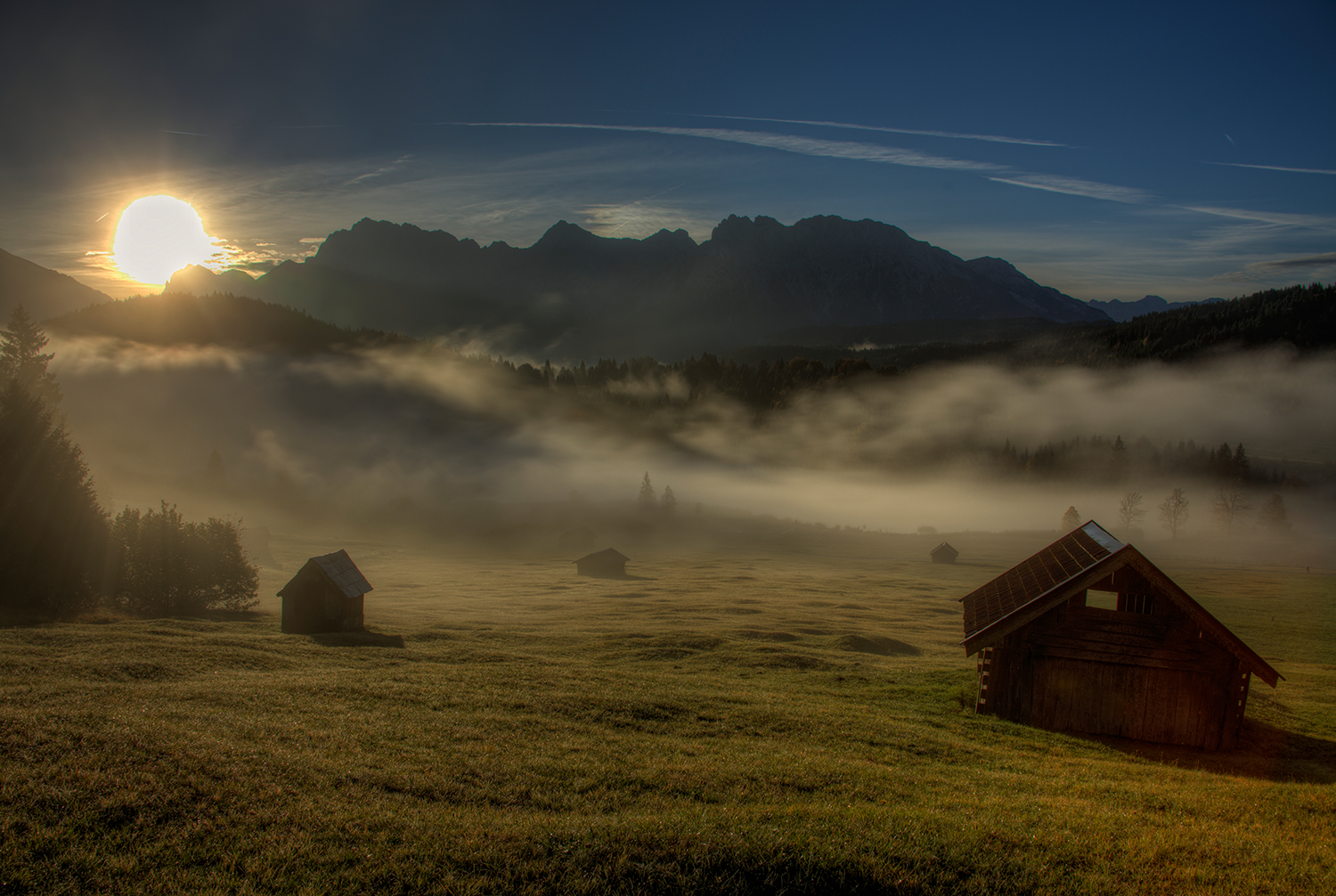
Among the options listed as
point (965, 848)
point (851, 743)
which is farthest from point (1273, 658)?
point (965, 848)

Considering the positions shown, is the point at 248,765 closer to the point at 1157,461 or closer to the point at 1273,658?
the point at 1273,658

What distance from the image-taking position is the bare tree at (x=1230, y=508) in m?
144

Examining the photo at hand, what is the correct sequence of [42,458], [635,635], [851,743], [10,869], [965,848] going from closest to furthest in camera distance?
1. [10,869]
2. [965,848]
3. [851,743]
4. [635,635]
5. [42,458]

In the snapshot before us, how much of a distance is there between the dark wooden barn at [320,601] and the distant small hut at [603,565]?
4137 cm

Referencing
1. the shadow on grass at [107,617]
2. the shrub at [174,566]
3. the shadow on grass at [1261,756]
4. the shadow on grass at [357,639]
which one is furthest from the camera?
the shrub at [174,566]

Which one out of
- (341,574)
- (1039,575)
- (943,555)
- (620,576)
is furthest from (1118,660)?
(943,555)

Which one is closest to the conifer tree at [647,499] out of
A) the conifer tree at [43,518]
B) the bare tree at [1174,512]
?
the conifer tree at [43,518]

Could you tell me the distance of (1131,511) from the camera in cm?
15475

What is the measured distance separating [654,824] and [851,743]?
977 centimetres

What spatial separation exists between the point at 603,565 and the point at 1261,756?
6475 cm

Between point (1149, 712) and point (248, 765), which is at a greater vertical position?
point (248, 765)

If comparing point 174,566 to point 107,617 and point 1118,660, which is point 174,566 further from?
point 1118,660

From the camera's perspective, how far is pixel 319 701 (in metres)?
18.7

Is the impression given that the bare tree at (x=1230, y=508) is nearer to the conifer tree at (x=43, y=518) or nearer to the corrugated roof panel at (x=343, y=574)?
the corrugated roof panel at (x=343, y=574)
